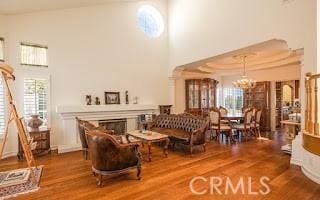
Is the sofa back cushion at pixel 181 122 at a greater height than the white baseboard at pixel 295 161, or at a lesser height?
greater

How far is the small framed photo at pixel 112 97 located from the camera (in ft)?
21.5

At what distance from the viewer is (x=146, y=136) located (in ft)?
16.2

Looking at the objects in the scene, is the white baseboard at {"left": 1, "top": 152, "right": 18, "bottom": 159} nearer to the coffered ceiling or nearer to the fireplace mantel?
the fireplace mantel

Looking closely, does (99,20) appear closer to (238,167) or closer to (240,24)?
(240,24)

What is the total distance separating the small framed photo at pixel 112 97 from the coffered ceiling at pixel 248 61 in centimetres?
265

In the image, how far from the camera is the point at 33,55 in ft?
17.9

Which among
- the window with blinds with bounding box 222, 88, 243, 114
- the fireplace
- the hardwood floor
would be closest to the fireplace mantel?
the fireplace

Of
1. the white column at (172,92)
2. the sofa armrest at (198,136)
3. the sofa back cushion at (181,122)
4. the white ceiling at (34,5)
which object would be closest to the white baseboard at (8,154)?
the white ceiling at (34,5)

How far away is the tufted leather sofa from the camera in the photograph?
514 centimetres

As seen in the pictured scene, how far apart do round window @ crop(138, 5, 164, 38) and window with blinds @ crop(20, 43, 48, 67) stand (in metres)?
3.48

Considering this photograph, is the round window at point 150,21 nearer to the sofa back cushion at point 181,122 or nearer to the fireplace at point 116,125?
the sofa back cushion at point 181,122

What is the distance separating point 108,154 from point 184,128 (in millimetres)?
2996

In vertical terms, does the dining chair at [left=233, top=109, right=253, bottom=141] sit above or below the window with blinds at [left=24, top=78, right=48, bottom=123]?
below

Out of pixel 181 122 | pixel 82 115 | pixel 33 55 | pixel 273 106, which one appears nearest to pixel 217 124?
pixel 181 122
